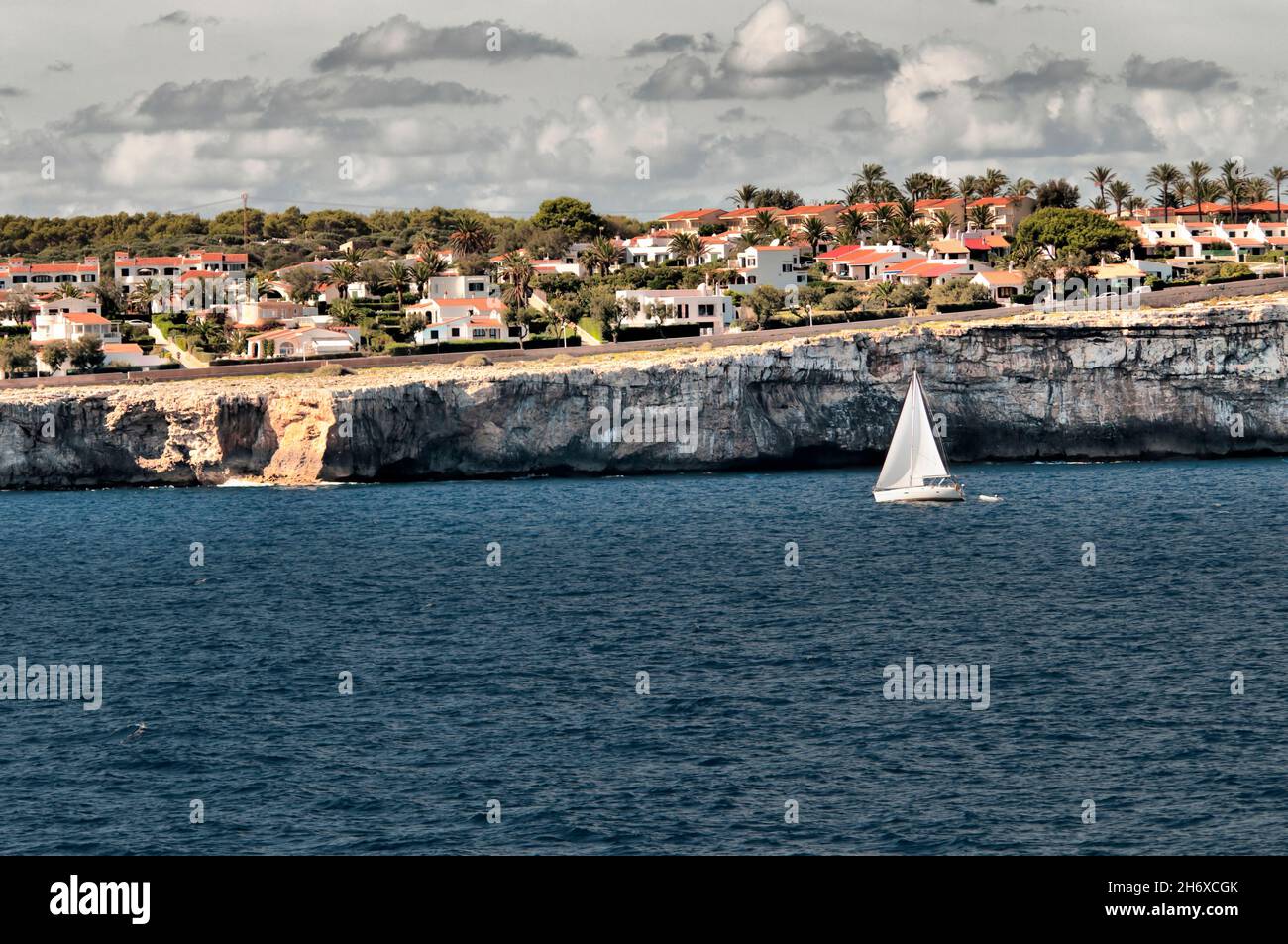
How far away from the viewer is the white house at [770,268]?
17562 cm

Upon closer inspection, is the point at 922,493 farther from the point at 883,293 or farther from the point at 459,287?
the point at 459,287

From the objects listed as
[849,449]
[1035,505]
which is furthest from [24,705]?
[849,449]

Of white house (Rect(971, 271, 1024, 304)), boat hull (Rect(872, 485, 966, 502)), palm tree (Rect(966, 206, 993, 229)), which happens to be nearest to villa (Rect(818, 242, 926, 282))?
white house (Rect(971, 271, 1024, 304))

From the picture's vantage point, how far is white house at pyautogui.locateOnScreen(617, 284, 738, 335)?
153 meters

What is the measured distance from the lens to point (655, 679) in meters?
54.9

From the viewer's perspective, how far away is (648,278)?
178 metres

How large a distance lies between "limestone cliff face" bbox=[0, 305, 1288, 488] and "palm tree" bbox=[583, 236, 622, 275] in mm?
67025

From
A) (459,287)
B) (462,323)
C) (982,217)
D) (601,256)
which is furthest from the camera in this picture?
(982,217)

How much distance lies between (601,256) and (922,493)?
9591cm

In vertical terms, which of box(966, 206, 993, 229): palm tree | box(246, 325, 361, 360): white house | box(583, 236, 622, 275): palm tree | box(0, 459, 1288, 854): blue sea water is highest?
box(966, 206, 993, 229): palm tree

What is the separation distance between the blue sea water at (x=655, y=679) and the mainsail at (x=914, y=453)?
356 centimetres

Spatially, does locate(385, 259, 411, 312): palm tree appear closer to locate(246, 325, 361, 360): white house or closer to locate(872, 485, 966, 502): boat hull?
locate(246, 325, 361, 360): white house

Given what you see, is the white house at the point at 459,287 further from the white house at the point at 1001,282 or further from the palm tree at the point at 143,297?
the white house at the point at 1001,282

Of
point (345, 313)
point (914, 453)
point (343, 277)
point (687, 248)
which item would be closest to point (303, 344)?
point (345, 313)
